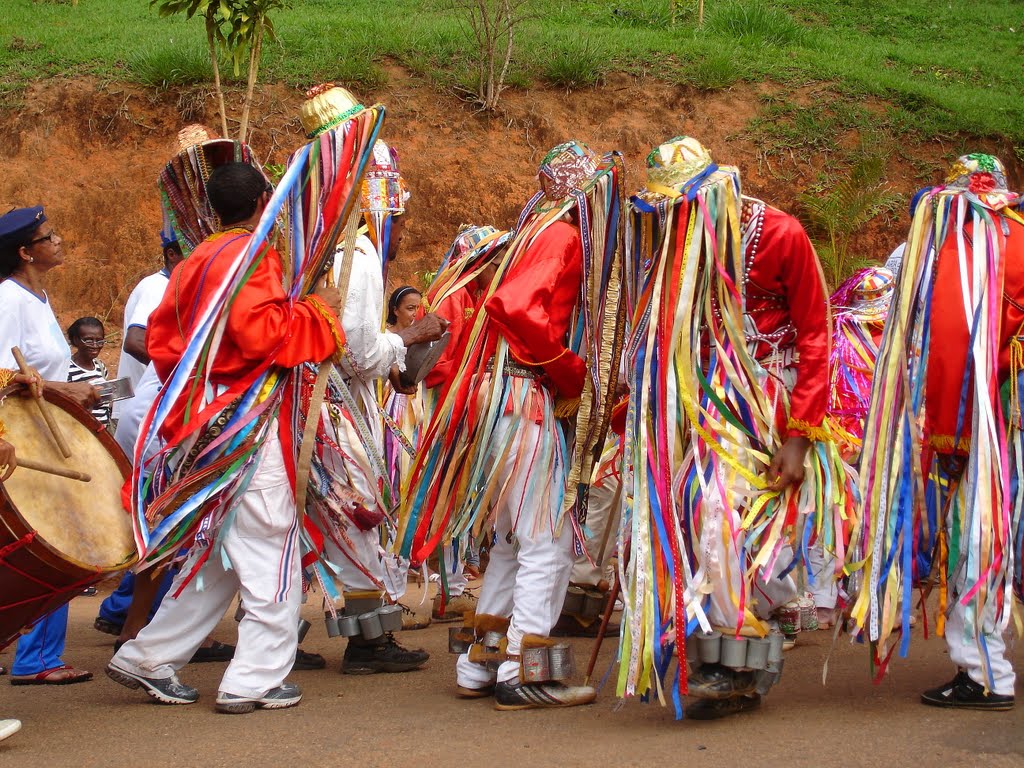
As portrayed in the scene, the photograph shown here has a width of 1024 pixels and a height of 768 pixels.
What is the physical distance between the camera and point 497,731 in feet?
14.0

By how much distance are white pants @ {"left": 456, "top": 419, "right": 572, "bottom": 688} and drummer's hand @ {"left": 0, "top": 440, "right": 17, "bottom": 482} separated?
1751 millimetres

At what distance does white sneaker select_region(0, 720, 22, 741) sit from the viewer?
4.09m

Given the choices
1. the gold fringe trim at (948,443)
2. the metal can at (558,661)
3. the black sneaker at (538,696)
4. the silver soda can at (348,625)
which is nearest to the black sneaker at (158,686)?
the silver soda can at (348,625)

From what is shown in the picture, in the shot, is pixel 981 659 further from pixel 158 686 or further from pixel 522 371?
pixel 158 686

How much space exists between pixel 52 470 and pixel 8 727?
2.84 feet

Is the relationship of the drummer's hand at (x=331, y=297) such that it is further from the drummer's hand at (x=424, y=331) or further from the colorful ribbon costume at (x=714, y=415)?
the colorful ribbon costume at (x=714, y=415)

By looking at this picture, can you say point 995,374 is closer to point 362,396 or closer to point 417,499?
point 417,499

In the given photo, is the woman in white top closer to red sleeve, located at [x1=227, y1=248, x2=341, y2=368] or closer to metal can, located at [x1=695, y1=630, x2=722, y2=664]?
red sleeve, located at [x1=227, y1=248, x2=341, y2=368]

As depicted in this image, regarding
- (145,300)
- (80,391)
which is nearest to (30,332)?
(80,391)

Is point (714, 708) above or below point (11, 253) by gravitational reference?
below

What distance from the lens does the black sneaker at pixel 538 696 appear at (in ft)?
15.0

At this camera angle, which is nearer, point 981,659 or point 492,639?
point 981,659

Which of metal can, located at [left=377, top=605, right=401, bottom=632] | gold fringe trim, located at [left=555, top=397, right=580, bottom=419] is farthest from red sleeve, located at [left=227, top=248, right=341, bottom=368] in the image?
metal can, located at [left=377, top=605, right=401, bottom=632]

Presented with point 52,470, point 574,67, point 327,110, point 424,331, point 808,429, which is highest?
point 574,67
